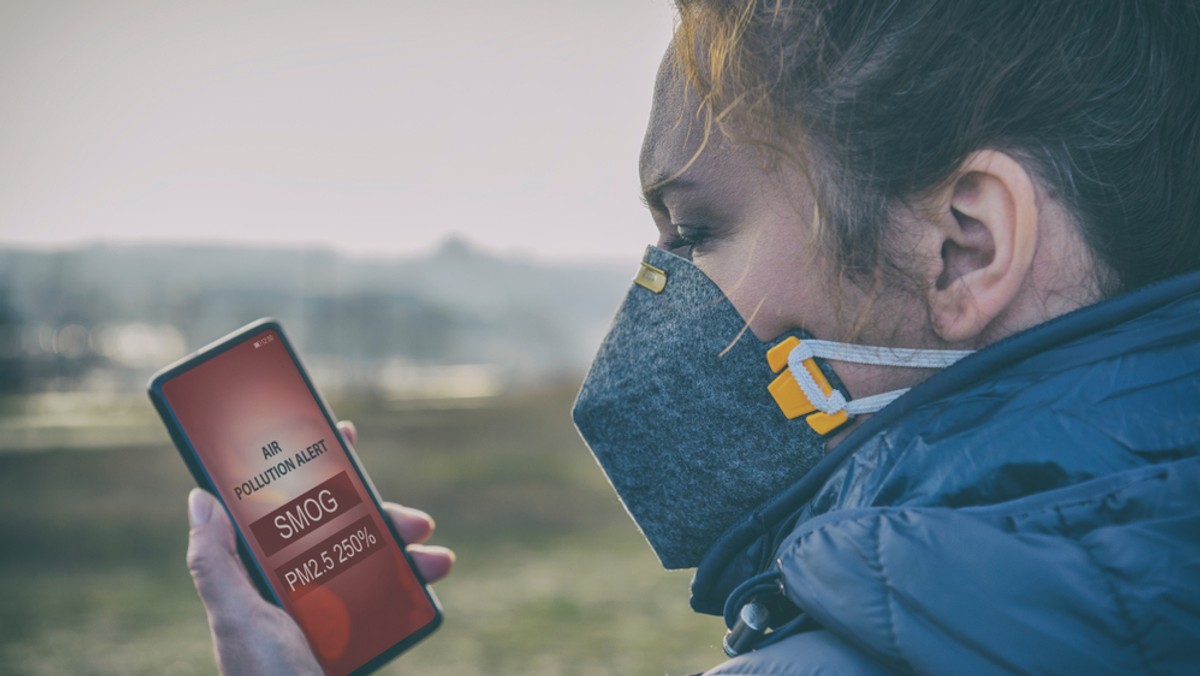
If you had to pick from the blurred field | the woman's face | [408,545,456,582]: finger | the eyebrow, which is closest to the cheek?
the woman's face

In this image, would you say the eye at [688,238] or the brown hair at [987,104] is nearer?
the brown hair at [987,104]

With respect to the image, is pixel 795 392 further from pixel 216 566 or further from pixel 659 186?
pixel 216 566

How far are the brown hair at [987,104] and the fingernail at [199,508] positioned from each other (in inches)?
46.5

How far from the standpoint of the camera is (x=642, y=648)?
7836mm

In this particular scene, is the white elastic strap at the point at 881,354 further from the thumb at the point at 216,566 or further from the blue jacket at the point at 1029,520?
the thumb at the point at 216,566

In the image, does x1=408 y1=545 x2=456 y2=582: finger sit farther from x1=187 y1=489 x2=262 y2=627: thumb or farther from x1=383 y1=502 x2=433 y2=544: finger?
x1=187 y1=489 x2=262 y2=627: thumb

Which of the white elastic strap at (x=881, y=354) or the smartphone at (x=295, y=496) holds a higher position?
the smartphone at (x=295, y=496)

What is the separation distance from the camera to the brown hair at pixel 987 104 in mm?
1266

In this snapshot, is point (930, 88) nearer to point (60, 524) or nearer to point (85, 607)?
point (85, 607)

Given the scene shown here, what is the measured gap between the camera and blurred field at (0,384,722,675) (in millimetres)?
8055

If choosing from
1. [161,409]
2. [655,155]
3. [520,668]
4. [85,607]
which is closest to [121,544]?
[85,607]

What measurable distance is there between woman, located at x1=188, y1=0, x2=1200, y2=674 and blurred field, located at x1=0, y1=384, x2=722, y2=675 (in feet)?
5.40

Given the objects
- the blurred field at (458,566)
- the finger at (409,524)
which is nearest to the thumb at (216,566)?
the finger at (409,524)

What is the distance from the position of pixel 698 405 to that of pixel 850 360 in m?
0.27
